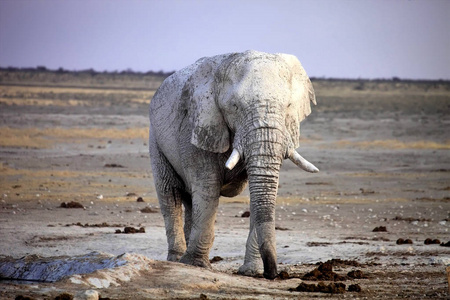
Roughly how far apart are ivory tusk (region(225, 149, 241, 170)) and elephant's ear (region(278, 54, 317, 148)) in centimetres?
68

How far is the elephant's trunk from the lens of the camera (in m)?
9.15

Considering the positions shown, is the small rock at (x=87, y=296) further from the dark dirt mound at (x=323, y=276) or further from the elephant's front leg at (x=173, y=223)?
the elephant's front leg at (x=173, y=223)

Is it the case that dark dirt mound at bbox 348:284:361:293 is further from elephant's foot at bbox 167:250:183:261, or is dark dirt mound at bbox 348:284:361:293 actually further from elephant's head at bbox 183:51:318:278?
elephant's foot at bbox 167:250:183:261

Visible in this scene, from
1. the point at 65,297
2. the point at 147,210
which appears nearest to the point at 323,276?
the point at 65,297

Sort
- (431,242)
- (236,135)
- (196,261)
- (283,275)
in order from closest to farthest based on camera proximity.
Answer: (236,135)
(283,275)
(196,261)
(431,242)

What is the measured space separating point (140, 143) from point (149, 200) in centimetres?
1422

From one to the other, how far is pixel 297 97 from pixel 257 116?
0.83 meters

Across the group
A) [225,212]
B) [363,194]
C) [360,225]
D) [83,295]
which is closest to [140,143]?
[363,194]

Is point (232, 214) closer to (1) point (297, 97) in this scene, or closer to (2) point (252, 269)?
(2) point (252, 269)

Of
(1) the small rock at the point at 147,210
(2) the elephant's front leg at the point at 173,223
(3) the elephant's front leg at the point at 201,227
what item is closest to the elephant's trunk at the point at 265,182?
(3) the elephant's front leg at the point at 201,227

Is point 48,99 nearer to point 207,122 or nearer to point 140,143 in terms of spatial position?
point 140,143

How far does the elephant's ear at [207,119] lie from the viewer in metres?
9.79

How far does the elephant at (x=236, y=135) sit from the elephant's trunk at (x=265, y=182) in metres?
0.01

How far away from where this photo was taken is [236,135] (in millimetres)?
9461
